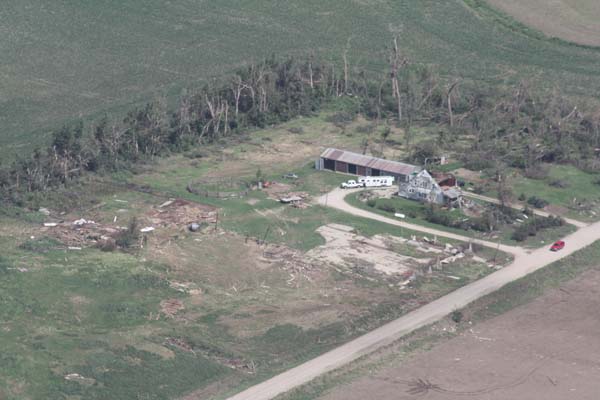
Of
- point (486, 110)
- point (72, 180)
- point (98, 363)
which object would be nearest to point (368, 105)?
point (486, 110)

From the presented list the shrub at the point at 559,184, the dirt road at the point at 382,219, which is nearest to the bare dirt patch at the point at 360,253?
the dirt road at the point at 382,219

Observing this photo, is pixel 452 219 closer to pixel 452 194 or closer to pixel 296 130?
pixel 452 194

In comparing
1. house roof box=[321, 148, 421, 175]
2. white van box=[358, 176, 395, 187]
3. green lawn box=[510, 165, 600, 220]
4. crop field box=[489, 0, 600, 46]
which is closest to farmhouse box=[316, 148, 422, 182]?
house roof box=[321, 148, 421, 175]

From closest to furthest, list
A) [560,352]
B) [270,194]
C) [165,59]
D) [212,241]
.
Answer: [560,352] → [212,241] → [270,194] → [165,59]

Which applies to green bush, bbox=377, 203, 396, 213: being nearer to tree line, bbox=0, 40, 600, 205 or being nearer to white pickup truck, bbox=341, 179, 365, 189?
white pickup truck, bbox=341, 179, 365, 189

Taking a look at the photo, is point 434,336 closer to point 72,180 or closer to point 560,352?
point 560,352

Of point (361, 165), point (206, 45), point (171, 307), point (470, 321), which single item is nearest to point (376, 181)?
point (361, 165)

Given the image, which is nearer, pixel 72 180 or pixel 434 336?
pixel 434 336
